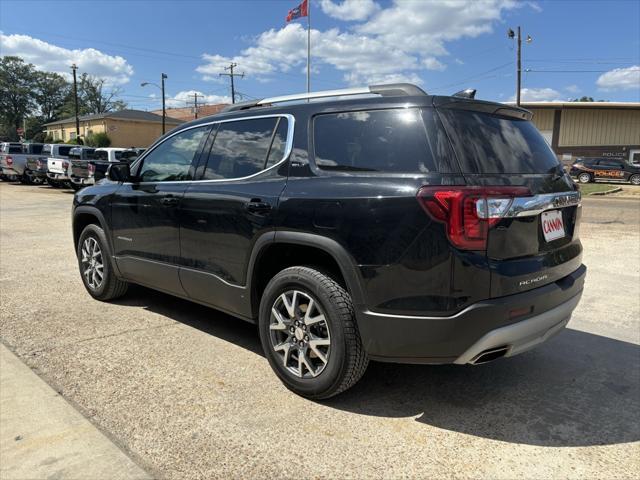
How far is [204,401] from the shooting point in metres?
3.18

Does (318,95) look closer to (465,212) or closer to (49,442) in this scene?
(465,212)

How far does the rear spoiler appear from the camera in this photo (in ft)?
9.52

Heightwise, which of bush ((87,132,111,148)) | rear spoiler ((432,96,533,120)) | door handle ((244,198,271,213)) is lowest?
door handle ((244,198,271,213))

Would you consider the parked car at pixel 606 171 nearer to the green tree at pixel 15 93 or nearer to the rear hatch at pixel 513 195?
the rear hatch at pixel 513 195

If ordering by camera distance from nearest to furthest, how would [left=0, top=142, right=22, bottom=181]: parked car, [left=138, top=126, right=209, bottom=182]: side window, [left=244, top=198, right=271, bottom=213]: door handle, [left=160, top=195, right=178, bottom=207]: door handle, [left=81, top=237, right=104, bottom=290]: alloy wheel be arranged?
[left=244, top=198, right=271, bottom=213]: door handle → [left=160, top=195, right=178, bottom=207]: door handle → [left=138, top=126, right=209, bottom=182]: side window → [left=81, top=237, right=104, bottom=290]: alloy wheel → [left=0, top=142, right=22, bottom=181]: parked car

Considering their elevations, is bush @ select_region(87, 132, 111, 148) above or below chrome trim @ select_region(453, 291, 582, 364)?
above

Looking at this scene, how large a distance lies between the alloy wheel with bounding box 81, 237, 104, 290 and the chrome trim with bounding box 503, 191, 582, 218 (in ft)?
13.4

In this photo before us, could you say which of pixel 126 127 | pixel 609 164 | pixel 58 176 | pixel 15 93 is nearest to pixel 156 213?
pixel 58 176

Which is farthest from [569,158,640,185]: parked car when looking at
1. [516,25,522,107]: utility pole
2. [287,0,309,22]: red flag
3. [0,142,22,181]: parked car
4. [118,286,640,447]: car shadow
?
[0,142,22,181]: parked car

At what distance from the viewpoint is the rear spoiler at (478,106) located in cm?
290

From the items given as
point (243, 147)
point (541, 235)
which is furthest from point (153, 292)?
point (541, 235)

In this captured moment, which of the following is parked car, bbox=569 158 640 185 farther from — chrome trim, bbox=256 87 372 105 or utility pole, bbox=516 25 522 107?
chrome trim, bbox=256 87 372 105

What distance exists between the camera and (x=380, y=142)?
297 centimetres

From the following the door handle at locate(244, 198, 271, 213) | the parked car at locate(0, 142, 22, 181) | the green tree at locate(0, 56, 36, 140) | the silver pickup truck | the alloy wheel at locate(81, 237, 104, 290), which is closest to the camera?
the door handle at locate(244, 198, 271, 213)
